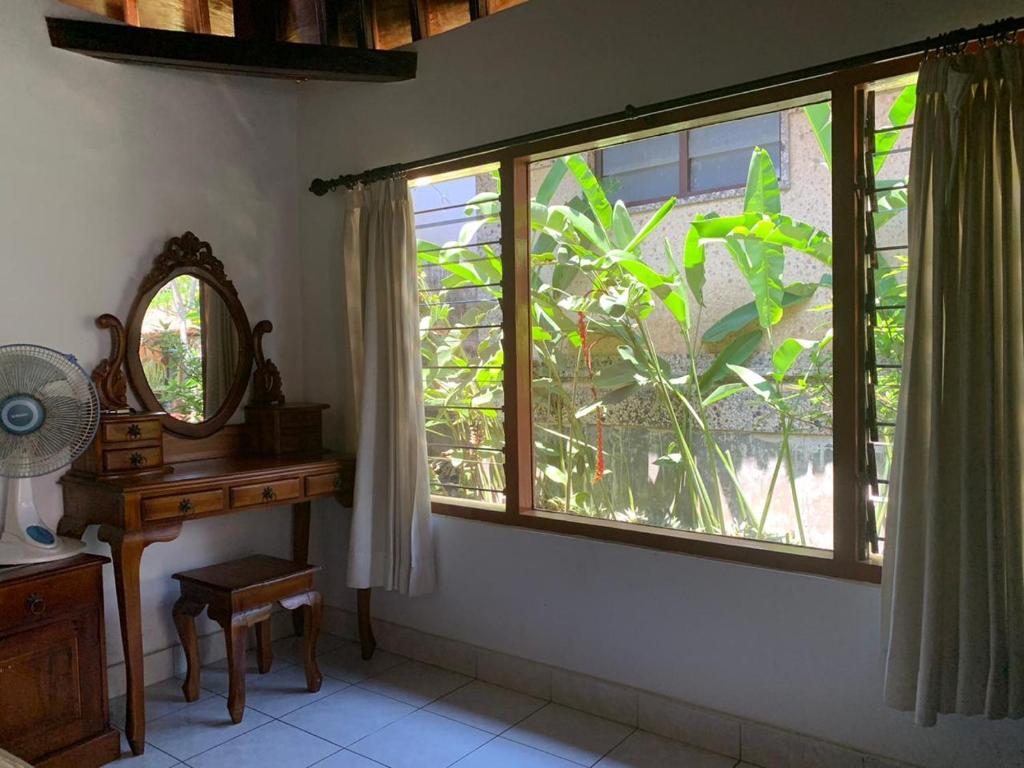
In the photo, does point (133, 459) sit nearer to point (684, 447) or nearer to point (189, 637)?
point (189, 637)

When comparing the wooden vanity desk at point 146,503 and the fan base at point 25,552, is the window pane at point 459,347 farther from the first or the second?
the fan base at point 25,552

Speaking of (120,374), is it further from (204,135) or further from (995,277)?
(995,277)

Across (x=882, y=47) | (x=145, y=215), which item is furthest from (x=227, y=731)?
(x=882, y=47)

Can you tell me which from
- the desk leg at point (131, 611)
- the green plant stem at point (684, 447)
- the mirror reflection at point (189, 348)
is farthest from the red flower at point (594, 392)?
the desk leg at point (131, 611)

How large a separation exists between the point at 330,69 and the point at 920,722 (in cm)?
283

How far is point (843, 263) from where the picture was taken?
7.07 feet

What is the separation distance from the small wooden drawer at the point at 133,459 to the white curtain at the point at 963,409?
2.36 m

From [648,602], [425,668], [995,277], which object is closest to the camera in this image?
[995,277]

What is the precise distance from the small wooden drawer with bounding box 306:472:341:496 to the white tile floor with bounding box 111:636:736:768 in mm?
718

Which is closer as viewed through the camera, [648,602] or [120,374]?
[648,602]

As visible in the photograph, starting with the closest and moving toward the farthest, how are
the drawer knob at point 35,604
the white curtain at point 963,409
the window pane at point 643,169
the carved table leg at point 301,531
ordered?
the white curtain at point 963,409
the drawer knob at point 35,604
the carved table leg at point 301,531
the window pane at point 643,169

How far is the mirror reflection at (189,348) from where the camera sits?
301 centimetres

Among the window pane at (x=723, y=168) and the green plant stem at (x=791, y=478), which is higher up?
the window pane at (x=723, y=168)

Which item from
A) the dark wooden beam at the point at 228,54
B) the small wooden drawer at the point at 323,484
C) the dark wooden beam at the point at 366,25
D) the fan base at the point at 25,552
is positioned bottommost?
the fan base at the point at 25,552
